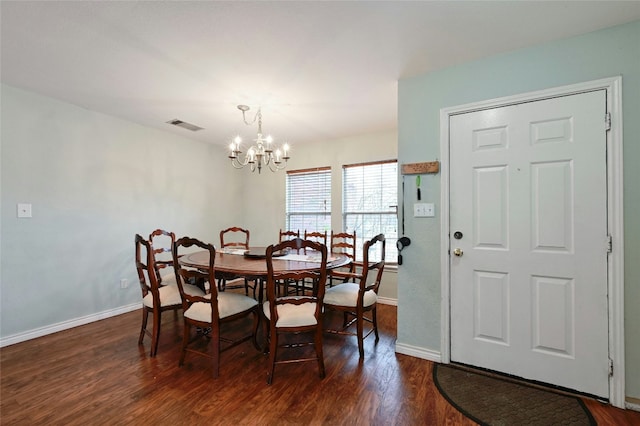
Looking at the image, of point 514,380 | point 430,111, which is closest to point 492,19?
point 430,111

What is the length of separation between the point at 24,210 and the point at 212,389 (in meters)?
2.58

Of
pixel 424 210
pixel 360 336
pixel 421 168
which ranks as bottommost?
pixel 360 336

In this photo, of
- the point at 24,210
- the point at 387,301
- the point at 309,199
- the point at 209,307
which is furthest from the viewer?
the point at 309,199

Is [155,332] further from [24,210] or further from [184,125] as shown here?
[184,125]

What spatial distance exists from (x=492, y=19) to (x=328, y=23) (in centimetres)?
102

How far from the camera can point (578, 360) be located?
1.90 m

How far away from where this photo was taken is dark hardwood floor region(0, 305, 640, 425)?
1.69 meters

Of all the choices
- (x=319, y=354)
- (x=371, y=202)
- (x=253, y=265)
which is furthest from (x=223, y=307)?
(x=371, y=202)

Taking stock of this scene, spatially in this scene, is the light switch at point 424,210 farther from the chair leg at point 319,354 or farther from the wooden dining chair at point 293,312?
the chair leg at point 319,354

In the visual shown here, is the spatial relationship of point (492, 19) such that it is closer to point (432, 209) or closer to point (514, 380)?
point (432, 209)

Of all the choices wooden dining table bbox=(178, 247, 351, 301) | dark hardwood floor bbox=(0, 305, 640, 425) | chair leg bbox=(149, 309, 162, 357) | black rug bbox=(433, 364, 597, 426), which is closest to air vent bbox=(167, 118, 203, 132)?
wooden dining table bbox=(178, 247, 351, 301)

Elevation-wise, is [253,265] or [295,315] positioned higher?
[253,265]

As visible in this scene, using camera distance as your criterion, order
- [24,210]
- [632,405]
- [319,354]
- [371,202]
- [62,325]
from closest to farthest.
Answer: [632,405]
[319,354]
[24,210]
[62,325]
[371,202]

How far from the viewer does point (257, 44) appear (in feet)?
6.71
